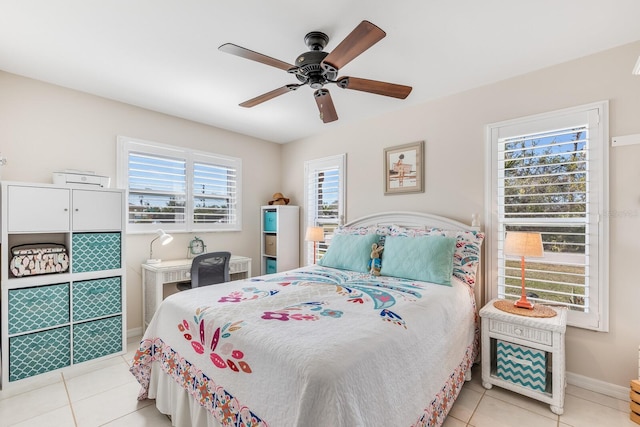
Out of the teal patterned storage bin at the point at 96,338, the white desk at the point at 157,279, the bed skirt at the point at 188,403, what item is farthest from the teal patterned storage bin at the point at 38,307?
the bed skirt at the point at 188,403

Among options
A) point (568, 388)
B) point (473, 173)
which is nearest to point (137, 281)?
point (473, 173)

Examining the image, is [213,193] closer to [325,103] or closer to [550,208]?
[325,103]

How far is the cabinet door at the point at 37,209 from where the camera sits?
2297 mm

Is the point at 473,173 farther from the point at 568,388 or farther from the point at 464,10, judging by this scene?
the point at 568,388

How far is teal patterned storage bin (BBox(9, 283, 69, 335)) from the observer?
7.56 ft

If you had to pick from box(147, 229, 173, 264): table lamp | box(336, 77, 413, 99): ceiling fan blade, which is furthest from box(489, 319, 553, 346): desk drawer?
box(147, 229, 173, 264): table lamp

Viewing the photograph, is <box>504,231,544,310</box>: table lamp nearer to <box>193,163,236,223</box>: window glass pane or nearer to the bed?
the bed

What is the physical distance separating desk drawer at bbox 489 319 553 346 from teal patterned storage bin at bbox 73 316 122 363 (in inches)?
130

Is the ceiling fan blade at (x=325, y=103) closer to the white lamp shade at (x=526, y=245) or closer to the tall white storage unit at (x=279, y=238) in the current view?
the white lamp shade at (x=526, y=245)

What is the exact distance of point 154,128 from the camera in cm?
350

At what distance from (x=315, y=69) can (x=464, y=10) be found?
96cm

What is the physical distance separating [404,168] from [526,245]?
4.87 ft

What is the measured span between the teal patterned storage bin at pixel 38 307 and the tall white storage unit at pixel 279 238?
7.70 feet

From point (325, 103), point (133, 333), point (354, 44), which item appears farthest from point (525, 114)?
point (133, 333)
